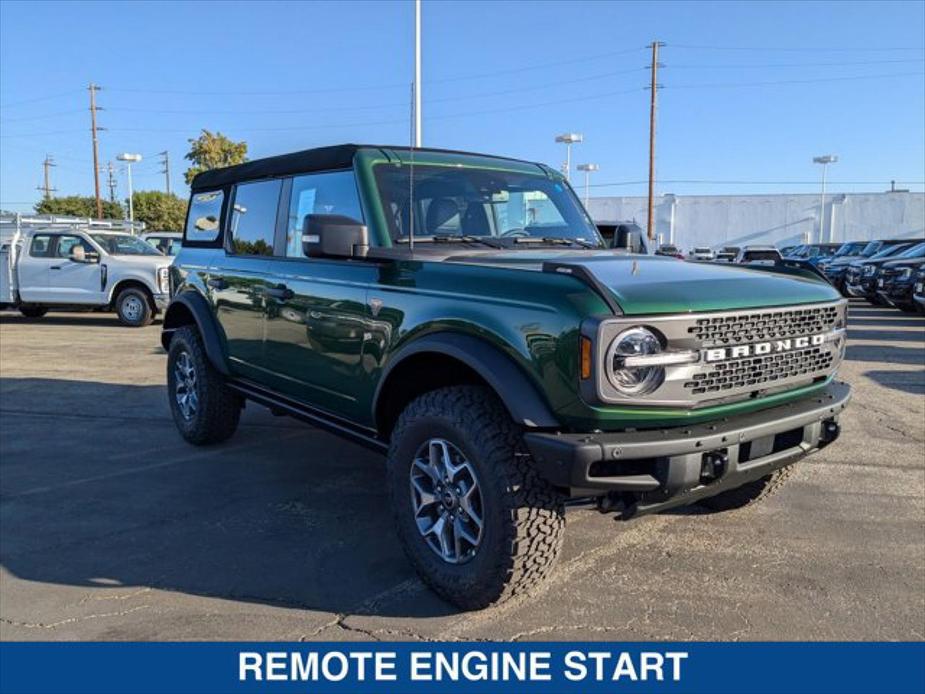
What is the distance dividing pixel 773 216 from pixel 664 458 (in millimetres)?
55668

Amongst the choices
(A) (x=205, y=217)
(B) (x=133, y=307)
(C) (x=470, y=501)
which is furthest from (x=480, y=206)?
(B) (x=133, y=307)

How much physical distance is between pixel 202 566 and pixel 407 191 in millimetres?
2193

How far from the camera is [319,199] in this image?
428 cm

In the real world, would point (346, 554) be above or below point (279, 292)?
below

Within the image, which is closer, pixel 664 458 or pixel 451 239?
pixel 664 458

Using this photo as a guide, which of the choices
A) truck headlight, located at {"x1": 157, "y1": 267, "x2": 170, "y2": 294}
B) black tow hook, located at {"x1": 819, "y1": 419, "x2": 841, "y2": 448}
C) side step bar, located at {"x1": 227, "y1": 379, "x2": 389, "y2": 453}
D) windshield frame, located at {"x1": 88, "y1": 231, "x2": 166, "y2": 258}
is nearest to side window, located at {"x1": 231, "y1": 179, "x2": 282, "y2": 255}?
side step bar, located at {"x1": 227, "y1": 379, "x2": 389, "y2": 453}

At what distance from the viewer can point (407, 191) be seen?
401cm

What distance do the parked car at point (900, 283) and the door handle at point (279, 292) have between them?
14479 millimetres

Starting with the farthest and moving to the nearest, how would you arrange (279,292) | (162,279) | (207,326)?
(162,279) < (207,326) < (279,292)

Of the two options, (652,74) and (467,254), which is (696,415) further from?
(652,74)

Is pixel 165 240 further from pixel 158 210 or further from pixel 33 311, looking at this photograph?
pixel 158 210

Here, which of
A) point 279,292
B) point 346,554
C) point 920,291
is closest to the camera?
point 346,554

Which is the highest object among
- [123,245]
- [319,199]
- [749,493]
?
[319,199]

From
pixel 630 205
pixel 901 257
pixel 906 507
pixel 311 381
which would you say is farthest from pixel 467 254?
pixel 630 205
